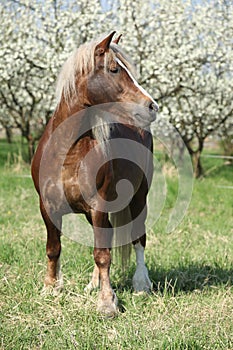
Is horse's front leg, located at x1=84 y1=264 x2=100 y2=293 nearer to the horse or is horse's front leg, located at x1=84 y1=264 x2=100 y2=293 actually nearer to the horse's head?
the horse

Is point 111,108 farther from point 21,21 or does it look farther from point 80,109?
point 21,21

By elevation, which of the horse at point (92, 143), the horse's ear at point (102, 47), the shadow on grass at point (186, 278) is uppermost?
the horse's ear at point (102, 47)

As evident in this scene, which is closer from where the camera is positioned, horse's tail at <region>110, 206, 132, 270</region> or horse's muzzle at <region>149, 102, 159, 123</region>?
horse's muzzle at <region>149, 102, 159, 123</region>

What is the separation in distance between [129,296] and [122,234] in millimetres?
537

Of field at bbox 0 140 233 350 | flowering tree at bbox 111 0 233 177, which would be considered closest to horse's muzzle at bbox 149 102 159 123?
field at bbox 0 140 233 350

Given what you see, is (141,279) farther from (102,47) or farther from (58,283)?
(102,47)

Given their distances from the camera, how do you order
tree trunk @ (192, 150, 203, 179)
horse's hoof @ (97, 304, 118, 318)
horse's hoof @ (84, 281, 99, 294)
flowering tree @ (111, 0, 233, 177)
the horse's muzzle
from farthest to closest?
tree trunk @ (192, 150, 203, 179) < flowering tree @ (111, 0, 233, 177) < horse's hoof @ (84, 281, 99, 294) < horse's hoof @ (97, 304, 118, 318) < the horse's muzzle

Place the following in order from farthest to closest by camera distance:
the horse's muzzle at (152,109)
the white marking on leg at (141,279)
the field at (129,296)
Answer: the white marking on leg at (141,279) < the horse's muzzle at (152,109) < the field at (129,296)

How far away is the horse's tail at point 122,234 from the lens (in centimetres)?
407

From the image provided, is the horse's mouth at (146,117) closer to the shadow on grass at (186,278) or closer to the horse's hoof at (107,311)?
the horse's hoof at (107,311)

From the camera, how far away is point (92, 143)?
3379 mm

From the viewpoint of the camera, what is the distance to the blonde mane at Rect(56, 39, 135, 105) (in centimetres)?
321

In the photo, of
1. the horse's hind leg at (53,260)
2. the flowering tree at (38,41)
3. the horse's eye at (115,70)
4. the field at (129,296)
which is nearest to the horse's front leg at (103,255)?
the field at (129,296)

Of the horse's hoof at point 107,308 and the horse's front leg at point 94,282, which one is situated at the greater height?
the horse's hoof at point 107,308
